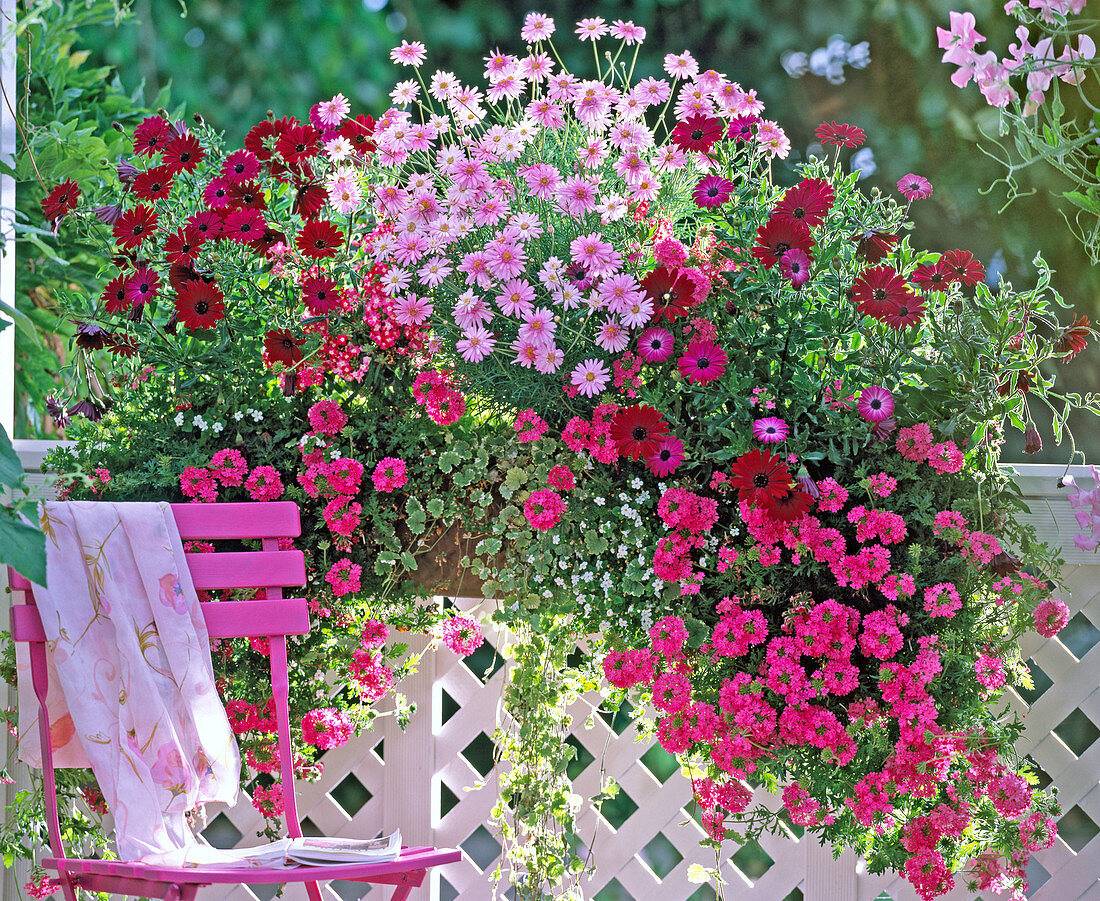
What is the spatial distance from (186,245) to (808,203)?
42.5 inches

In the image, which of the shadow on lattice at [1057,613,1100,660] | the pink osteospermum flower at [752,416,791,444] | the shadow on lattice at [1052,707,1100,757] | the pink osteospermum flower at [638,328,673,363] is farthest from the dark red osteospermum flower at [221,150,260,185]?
the shadow on lattice at [1052,707,1100,757]

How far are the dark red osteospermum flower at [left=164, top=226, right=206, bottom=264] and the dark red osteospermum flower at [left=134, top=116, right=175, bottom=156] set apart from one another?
8.1 inches

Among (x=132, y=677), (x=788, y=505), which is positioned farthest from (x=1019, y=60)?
(x=132, y=677)

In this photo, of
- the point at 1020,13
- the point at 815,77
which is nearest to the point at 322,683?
the point at 1020,13

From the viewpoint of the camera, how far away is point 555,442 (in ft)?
5.34

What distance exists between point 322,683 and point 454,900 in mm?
574

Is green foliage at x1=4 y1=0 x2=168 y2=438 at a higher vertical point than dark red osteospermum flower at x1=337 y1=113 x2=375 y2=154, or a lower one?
higher

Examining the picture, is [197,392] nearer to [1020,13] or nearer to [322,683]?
[322,683]

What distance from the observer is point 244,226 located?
5.45ft

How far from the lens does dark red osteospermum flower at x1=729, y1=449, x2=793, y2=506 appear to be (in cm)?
141

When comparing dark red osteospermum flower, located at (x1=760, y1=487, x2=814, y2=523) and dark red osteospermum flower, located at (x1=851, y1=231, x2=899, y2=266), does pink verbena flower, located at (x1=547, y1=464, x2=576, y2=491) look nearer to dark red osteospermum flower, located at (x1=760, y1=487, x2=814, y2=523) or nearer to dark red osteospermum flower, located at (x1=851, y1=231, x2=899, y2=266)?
dark red osteospermum flower, located at (x1=760, y1=487, x2=814, y2=523)

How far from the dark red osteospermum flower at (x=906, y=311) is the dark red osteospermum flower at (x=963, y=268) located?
176mm

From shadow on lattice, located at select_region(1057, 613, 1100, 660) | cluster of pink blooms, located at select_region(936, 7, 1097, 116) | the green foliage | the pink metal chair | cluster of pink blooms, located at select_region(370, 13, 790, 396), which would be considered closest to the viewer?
cluster of pink blooms, located at select_region(936, 7, 1097, 116)

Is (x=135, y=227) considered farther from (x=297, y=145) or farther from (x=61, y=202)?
(x=297, y=145)
